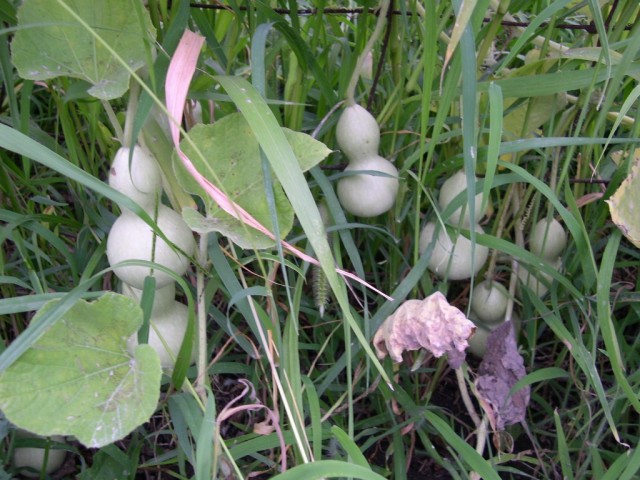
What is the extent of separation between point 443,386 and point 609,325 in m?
0.41

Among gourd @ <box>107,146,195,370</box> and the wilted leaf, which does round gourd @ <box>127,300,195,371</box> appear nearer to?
gourd @ <box>107,146,195,370</box>

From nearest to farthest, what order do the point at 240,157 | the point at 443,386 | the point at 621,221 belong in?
the point at 240,157, the point at 621,221, the point at 443,386

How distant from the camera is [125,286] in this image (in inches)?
30.0

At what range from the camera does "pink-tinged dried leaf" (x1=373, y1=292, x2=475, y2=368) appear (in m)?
0.70

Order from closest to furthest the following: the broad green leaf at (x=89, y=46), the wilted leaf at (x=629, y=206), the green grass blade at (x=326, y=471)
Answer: the green grass blade at (x=326, y=471)
the broad green leaf at (x=89, y=46)
the wilted leaf at (x=629, y=206)

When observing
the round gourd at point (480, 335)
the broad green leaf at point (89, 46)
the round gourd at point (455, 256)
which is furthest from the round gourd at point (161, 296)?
the round gourd at point (480, 335)

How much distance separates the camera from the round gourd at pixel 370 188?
2.95ft

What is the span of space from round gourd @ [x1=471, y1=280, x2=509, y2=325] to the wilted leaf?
219 mm

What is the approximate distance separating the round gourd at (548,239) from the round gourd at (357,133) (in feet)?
0.95

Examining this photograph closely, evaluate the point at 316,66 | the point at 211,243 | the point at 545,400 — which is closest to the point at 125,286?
the point at 211,243

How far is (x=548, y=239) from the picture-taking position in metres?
0.98

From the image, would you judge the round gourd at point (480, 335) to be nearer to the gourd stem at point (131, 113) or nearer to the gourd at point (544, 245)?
the gourd at point (544, 245)

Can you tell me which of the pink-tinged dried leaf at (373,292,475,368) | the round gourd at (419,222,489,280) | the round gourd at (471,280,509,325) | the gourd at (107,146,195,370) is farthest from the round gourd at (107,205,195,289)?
the round gourd at (471,280,509,325)

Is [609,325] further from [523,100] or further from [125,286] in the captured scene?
[125,286]
